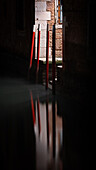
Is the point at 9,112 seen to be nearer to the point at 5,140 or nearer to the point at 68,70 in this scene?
the point at 5,140

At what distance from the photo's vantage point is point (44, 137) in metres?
2.95

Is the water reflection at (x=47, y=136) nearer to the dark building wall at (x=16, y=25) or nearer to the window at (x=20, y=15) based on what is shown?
the dark building wall at (x=16, y=25)

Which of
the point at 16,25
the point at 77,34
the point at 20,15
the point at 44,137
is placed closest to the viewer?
the point at 44,137

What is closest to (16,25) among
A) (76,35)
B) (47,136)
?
(76,35)

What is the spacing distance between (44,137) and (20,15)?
7.58m

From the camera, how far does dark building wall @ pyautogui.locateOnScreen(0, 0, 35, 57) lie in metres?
8.70

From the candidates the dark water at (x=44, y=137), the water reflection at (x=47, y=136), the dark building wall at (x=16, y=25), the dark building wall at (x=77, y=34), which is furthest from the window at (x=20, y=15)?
the water reflection at (x=47, y=136)

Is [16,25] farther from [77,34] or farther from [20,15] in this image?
[77,34]

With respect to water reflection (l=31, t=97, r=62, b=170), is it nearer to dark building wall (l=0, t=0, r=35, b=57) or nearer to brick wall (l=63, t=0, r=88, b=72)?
brick wall (l=63, t=0, r=88, b=72)

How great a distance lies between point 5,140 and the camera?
9.25 feet

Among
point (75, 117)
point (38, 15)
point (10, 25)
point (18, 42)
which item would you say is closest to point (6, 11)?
point (10, 25)

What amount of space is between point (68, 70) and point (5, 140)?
4.90 meters

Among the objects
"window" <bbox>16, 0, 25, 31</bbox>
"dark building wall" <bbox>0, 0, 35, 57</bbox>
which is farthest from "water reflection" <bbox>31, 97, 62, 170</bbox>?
"window" <bbox>16, 0, 25, 31</bbox>

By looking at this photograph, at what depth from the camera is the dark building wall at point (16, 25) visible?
8.70 metres
